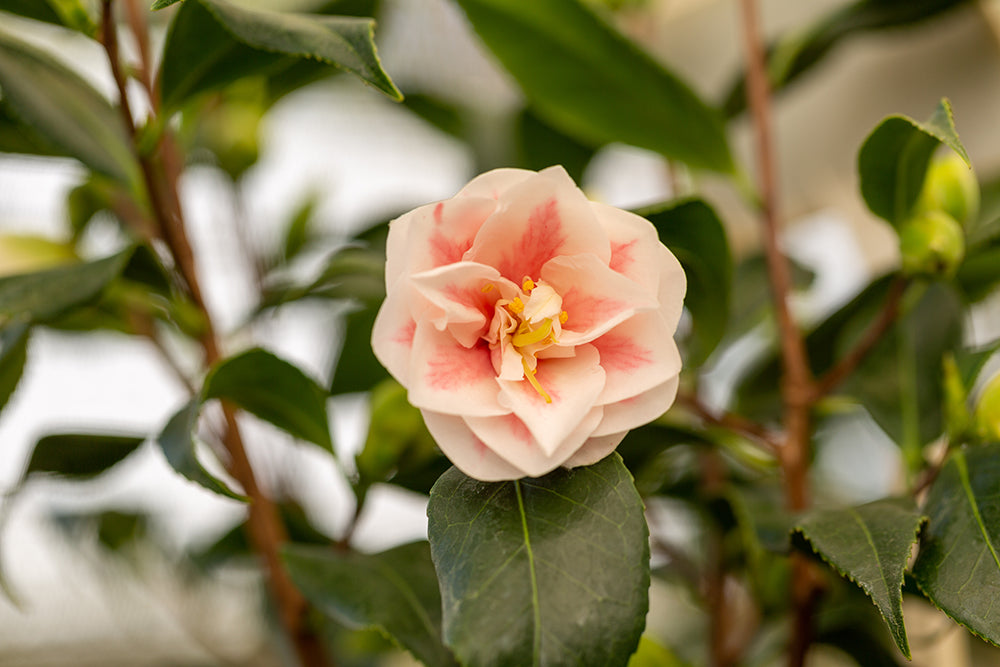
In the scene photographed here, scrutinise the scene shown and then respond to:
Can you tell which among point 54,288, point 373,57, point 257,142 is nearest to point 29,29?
point 257,142

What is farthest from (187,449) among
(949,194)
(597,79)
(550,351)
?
(949,194)

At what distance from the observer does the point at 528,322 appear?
0.36m

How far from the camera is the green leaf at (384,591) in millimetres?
431

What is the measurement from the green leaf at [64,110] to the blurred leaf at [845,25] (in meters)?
0.67

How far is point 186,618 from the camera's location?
1.32 m

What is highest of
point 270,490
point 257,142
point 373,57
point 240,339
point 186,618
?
point 373,57

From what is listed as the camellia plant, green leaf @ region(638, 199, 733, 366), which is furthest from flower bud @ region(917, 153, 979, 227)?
green leaf @ region(638, 199, 733, 366)

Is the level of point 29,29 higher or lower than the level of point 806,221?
lower

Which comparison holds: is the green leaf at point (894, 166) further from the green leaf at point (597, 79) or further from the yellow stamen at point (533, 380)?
the yellow stamen at point (533, 380)

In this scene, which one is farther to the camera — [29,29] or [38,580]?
[38,580]

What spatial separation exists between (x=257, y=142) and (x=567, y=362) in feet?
2.07

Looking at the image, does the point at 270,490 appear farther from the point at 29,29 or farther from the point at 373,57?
the point at 29,29

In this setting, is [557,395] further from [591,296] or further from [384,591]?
[384,591]

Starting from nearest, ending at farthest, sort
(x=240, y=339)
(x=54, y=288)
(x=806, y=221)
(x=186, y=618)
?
(x=54, y=288)
(x=240, y=339)
(x=806, y=221)
(x=186, y=618)
